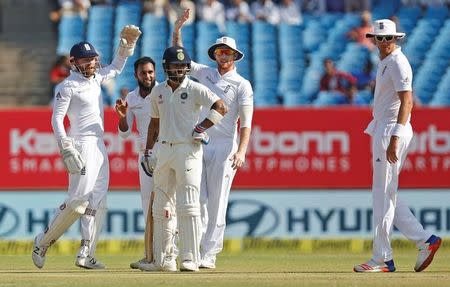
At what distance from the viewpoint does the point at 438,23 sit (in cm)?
2508

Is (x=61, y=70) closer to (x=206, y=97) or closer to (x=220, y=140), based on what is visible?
(x=220, y=140)

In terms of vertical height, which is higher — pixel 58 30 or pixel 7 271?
pixel 58 30

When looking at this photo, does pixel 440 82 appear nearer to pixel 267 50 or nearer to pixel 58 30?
pixel 267 50

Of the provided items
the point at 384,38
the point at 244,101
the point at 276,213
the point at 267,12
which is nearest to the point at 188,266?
the point at 244,101

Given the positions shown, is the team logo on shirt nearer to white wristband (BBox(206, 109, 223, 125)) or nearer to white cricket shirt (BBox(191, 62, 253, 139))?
white wristband (BBox(206, 109, 223, 125))

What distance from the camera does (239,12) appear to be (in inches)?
997

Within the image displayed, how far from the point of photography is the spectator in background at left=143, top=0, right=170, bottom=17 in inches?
992

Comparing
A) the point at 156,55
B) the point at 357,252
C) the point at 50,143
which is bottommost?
the point at 357,252

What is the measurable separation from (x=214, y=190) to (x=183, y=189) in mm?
1074

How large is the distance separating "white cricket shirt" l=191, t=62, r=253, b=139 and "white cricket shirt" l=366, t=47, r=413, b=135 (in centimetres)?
142

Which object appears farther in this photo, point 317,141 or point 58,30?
point 58,30

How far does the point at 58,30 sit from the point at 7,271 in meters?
12.2

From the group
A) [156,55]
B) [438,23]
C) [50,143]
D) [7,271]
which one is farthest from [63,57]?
[7,271]

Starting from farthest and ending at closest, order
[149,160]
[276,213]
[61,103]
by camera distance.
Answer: [276,213]
[61,103]
[149,160]
